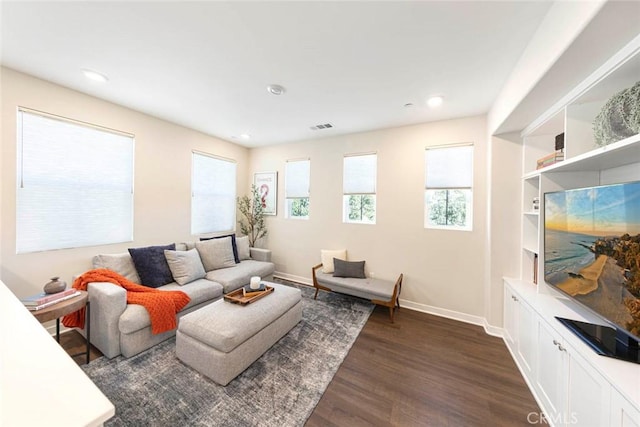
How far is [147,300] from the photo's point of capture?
2129 mm

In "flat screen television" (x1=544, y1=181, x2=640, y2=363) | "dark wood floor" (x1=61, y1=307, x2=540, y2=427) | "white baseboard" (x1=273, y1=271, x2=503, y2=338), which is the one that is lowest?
"dark wood floor" (x1=61, y1=307, x2=540, y2=427)

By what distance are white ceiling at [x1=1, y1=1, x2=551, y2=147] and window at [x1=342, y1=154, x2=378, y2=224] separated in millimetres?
937

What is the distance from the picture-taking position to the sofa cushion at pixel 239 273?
294cm

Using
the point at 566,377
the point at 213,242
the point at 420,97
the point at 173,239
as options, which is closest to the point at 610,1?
the point at 420,97

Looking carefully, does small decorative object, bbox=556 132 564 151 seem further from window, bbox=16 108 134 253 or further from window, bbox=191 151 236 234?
window, bbox=16 108 134 253

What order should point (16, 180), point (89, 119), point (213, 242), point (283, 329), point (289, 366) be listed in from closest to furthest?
point (289, 366) → point (16, 180) → point (283, 329) → point (89, 119) → point (213, 242)

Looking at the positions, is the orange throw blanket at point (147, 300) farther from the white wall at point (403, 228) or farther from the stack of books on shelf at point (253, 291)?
the white wall at point (403, 228)

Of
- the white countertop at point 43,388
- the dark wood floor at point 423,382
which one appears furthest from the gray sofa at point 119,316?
the white countertop at point 43,388

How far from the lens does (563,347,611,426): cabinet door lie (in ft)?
3.50

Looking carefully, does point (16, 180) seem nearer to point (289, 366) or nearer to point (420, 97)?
point (289, 366)

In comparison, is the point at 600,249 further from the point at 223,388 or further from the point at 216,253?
the point at 216,253

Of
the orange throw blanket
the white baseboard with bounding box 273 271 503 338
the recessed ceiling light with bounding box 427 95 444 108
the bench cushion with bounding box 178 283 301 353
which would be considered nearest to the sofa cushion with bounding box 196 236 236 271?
the orange throw blanket

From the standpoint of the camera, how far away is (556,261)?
173 cm

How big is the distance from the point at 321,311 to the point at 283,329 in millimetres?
765
